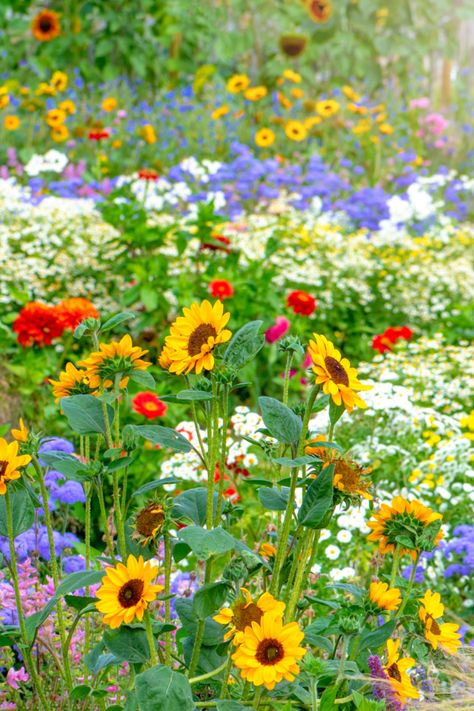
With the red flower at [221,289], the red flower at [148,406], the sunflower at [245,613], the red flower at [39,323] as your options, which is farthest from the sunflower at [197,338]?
the red flower at [221,289]

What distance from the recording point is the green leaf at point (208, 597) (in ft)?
4.12

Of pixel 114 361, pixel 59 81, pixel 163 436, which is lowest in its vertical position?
pixel 163 436

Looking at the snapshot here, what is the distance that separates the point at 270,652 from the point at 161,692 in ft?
0.48

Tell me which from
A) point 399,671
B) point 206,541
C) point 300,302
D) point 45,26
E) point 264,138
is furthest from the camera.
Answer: point 45,26

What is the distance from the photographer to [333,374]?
125 cm

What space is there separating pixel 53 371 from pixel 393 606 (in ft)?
7.80

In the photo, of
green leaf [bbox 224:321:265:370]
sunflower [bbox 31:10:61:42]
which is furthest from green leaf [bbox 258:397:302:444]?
sunflower [bbox 31:10:61:42]

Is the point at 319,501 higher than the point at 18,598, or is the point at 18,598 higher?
the point at 319,501

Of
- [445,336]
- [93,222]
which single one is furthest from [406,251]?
[93,222]

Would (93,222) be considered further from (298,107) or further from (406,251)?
(298,107)

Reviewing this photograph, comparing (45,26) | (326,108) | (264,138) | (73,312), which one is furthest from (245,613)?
(45,26)

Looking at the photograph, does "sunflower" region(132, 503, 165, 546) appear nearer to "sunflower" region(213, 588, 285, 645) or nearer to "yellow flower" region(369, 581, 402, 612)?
"sunflower" region(213, 588, 285, 645)

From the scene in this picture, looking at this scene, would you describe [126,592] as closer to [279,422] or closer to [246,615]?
[246,615]

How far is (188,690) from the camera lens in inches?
47.5
